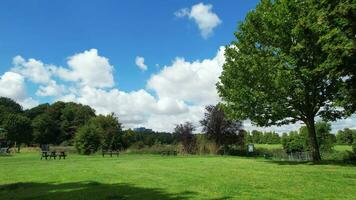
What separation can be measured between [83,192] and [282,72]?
17281 mm

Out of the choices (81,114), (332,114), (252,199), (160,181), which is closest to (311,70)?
(332,114)

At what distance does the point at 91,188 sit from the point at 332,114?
21875 millimetres

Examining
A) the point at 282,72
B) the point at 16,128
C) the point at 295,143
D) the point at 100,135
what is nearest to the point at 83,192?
the point at 282,72

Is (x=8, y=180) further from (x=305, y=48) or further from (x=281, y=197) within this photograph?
(x=305, y=48)

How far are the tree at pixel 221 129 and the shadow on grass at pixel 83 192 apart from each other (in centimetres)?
3810

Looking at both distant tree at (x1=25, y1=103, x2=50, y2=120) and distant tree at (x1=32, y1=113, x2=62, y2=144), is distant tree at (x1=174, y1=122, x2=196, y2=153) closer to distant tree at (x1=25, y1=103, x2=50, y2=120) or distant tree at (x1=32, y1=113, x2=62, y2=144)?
distant tree at (x1=32, y1=113, x2=62, y2=144)

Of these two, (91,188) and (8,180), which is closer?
(91,188)

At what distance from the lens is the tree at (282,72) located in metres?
25.4

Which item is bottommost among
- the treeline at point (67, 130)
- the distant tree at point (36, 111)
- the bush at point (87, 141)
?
the bush at point (87, 141)

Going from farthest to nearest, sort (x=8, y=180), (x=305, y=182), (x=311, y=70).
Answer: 1. (x=311, y=70)
2. (x=8, y=180)
3. (x=305, y=182)

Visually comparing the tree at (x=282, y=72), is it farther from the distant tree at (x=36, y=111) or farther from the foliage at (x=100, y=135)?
the distant tree at (x=36, y=111)

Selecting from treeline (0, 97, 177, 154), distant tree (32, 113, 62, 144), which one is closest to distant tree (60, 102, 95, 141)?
treeline (0, 97, 177, 154)

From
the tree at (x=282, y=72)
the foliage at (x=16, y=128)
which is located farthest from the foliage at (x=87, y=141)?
the foliage at (x=16, y=128)

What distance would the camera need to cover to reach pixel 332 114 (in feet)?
94.3
